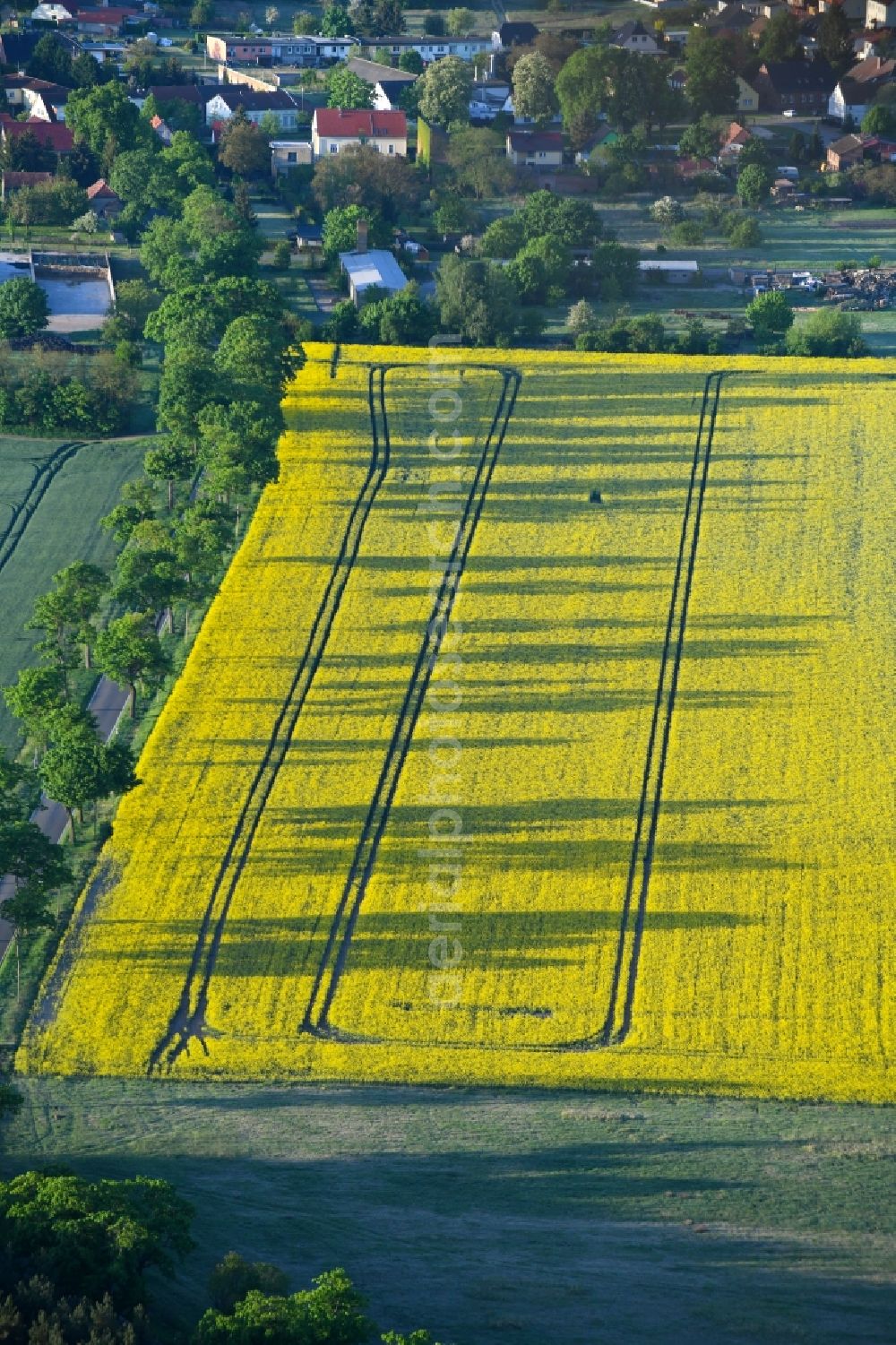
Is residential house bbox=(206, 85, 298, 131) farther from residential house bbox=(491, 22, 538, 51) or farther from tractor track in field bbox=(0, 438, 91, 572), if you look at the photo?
tractor track in field bbox=(0, 438, 91, 572)

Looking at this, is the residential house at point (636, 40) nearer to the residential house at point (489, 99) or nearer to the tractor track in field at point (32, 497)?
the residential house at point (489, 99)

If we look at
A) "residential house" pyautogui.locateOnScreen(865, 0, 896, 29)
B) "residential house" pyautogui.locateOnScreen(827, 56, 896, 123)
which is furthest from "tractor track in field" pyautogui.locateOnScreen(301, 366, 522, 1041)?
"residential house" pyautogui.locateOnScreen(865, 0, 896, 29)

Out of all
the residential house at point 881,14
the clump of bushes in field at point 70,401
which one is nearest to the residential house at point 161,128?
the clump of bushes in field at point 70,401

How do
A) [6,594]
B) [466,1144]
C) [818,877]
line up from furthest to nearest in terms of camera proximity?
[6,594] → [818,877] → [466,1144]

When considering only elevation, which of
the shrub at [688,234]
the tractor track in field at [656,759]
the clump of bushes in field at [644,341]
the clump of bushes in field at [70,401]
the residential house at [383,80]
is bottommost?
the residential house at [383,80]

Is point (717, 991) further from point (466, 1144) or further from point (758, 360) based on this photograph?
point (758, 360)

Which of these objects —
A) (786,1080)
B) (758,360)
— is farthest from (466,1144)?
(758,360)
